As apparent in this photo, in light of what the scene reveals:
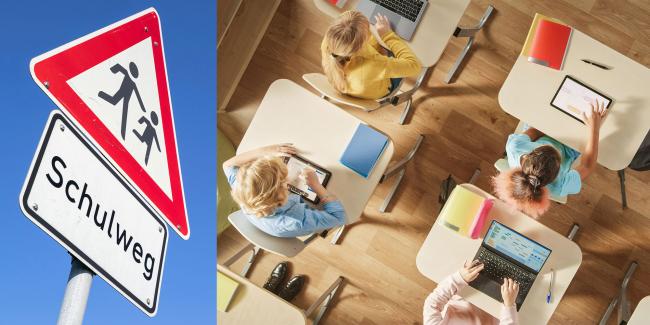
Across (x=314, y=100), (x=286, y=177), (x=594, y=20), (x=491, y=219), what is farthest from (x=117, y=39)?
(x=594, y=20)

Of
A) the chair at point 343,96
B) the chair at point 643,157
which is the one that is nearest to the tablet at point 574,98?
the chair at point 643,157

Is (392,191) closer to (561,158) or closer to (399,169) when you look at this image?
(399,169)

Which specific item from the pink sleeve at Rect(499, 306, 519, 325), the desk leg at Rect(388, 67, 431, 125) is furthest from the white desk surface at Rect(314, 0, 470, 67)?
the pink sleeve at Rect(499, 306, 519, 325)

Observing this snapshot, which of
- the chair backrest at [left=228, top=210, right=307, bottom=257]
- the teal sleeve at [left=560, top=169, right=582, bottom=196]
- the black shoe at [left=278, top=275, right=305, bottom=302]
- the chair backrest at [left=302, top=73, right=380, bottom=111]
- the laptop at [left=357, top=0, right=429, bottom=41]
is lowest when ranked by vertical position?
the black shoe at [left=278, top=275, right=305, bottom=302]

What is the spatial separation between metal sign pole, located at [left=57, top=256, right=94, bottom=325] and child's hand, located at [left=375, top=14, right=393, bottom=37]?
6.16 feet

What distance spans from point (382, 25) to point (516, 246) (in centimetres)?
117

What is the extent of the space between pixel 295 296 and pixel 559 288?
5.10 feet

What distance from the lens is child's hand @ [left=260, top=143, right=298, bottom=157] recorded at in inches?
95.8

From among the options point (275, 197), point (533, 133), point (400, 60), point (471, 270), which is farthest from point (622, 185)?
point (275, 197)

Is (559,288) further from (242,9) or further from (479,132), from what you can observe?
(242,9)

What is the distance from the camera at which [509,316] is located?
7.33 ft

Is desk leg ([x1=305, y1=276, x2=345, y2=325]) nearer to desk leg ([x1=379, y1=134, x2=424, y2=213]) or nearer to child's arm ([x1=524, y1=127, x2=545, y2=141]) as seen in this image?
desk leg ([x1=379, y1=134, x2=424, y2=213])

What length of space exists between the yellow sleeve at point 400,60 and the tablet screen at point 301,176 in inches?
21.0

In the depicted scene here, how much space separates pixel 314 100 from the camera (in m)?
2.48
